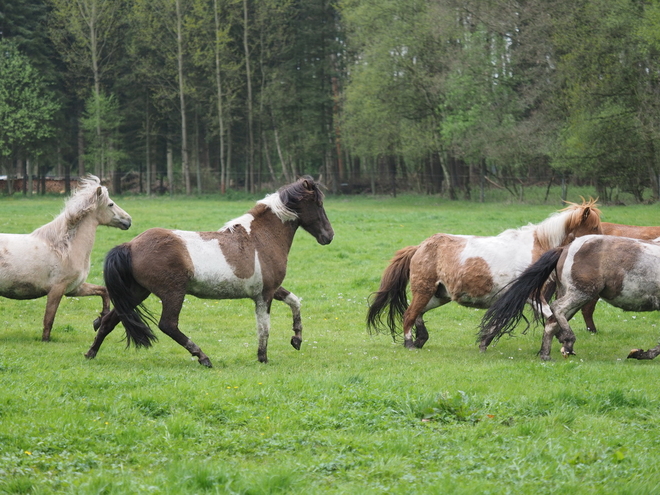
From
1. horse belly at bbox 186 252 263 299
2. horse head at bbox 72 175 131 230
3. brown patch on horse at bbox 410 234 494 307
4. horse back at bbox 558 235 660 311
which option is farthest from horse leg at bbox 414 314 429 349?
horse head at bbox 72 175 131 230

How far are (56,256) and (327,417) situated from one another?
552 centimetres

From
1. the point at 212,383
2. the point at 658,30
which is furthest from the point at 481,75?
the point at 212,383

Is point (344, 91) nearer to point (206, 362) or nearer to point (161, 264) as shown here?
point (161, 264)

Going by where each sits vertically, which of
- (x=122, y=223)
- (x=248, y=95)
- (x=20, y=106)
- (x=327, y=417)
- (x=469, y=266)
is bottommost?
(x=327, y=417)

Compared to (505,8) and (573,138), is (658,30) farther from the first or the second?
(505,8)

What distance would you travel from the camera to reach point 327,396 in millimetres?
6422

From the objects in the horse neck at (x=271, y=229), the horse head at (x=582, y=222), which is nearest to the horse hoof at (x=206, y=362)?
the horse neck at (x=271, y=229)

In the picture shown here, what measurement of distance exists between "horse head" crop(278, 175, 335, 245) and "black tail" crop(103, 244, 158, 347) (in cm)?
211

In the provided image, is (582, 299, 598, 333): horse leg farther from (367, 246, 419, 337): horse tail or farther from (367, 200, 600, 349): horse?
(367, 246, 419, 337): horse tail

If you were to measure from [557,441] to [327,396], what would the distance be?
2011 mm

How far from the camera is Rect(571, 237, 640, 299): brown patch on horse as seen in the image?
8383 mm

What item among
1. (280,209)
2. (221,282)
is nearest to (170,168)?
(280,209)

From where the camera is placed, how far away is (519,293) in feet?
28.2

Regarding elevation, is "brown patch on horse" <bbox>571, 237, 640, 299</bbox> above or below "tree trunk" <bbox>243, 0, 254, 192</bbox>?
below
